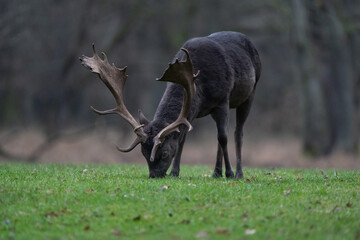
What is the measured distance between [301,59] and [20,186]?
17.0 meters

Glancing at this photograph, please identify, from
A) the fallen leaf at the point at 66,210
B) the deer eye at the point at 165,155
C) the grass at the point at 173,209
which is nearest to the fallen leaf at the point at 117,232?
the grass at the point at 173,209

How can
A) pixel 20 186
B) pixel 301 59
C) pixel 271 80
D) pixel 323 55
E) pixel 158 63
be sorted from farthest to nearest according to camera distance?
pixel 271 80, pixel 158 63, pixel 323 55, pixel 301 59, pixel 20 186

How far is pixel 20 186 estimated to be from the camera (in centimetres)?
936

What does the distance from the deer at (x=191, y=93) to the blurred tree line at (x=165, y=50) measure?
12747 mm

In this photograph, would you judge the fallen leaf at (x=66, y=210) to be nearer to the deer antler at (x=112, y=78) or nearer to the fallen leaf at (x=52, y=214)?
the fallen leaf at (x=52, y=214)

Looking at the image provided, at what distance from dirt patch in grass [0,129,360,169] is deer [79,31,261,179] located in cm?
1225

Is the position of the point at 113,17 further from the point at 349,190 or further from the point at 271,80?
the point at 349,190

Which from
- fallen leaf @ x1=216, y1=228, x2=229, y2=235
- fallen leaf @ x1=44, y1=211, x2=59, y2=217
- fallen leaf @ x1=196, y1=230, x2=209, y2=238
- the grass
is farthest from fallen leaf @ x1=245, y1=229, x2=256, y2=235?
fallen leaf @ x1=44, y1=211, x2=59, y2=217

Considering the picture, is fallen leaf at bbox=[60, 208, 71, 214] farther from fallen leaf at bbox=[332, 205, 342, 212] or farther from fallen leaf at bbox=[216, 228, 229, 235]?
fallen leaf at bbox=[332, 205, 342, 212]

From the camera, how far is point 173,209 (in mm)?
8156

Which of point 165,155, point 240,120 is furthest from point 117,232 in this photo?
point 240,120

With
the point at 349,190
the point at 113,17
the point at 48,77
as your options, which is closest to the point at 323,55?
the point at 113,17

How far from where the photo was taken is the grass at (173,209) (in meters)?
7.36

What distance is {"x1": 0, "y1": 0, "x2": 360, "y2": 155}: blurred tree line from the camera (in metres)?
25.0
